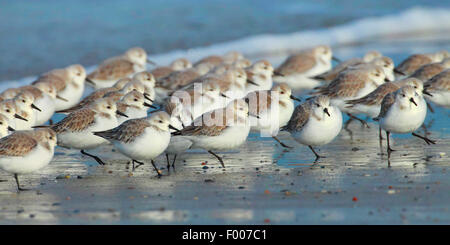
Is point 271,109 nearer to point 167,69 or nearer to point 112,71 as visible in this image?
point 167,69

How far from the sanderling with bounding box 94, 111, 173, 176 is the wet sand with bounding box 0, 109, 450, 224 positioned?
0.28 meters

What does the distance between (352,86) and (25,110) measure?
15.3 ft

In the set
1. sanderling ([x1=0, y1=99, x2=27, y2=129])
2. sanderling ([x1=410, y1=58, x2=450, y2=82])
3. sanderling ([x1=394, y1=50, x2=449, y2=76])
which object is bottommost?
sanderling ([x1=0, y1=99, x2=27, y2=129])

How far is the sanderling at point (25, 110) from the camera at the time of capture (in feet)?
32.9

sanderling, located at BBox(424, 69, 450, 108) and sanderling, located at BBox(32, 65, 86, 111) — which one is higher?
sanderling, located at BBox(32, 65, 86, 111)

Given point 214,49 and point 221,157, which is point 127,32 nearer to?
point 214,49

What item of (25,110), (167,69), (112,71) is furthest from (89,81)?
(25,110)

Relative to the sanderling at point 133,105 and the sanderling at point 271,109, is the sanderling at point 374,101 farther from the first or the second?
the sanderling at point 133,105

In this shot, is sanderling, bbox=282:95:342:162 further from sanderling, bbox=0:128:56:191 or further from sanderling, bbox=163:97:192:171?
sanderling, bbox=0:128:56:191

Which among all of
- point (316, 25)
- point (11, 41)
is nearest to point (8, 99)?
point (11, 41)

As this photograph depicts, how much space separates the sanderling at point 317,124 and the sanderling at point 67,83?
504cm

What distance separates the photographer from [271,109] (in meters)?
10.1

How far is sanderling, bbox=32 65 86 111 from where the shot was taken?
12.7 meters

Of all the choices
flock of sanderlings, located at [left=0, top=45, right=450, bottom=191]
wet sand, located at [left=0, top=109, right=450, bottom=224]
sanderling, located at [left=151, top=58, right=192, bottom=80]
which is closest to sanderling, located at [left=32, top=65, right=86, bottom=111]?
flock of sanderlings, located at [left=0, top=45, right=450, bottom=191]
